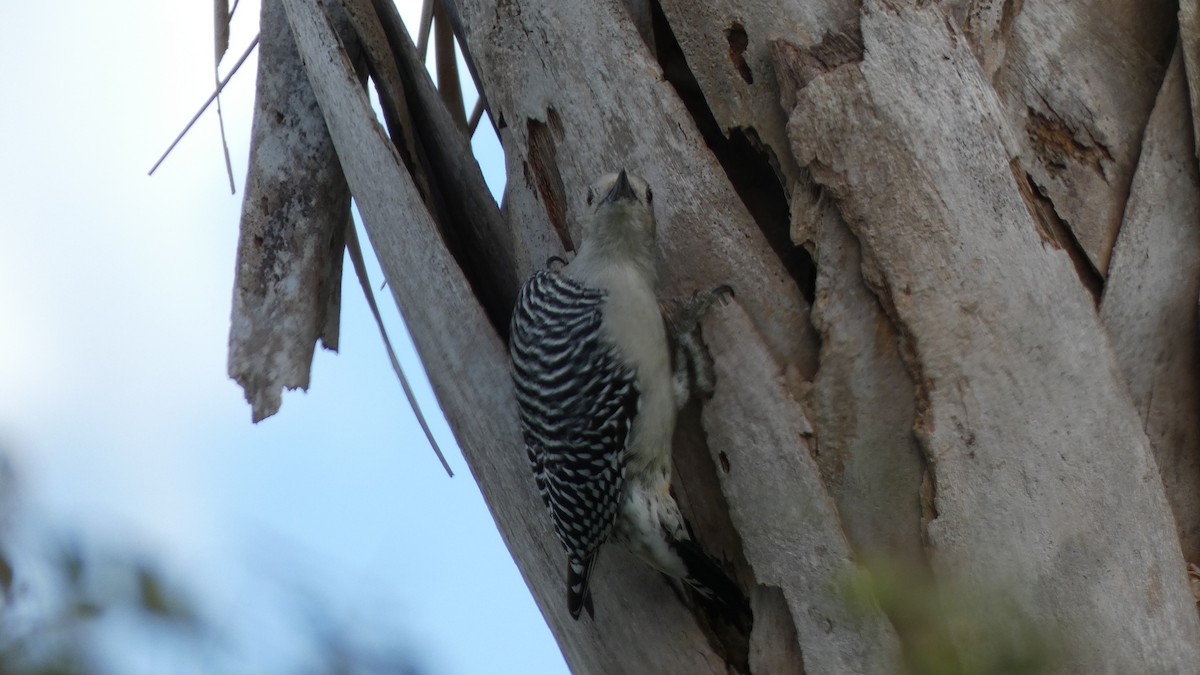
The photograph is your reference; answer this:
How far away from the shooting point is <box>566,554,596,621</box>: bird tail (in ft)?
8.82

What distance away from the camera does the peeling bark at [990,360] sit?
2.27 metres

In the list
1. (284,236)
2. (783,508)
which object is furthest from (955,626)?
(284,236)

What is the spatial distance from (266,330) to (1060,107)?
1954 mm

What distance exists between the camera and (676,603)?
8.82 feet

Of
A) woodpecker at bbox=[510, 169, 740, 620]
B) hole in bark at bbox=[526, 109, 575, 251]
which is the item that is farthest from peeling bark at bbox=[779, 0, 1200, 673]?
hole in bark at bbox=[526, 109, 575, 251]

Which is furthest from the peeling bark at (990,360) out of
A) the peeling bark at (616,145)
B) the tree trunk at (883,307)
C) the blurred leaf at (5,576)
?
the blurred leaf at (5,576)

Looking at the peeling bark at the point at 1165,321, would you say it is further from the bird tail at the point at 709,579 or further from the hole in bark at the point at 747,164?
the bird tail at the point at 709,579

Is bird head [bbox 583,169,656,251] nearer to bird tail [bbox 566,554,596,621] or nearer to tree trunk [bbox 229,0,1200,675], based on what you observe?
tree trunk [bbox 229,0,1200,675]

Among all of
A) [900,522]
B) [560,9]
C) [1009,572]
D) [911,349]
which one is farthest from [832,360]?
[560,9]

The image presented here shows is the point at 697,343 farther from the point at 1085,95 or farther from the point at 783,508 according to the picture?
the point at 1085,95

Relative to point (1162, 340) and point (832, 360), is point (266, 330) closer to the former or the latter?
point (832, 360)

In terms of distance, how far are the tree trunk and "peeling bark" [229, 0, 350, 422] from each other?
39 centimetres

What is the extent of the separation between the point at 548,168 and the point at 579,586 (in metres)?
0.96

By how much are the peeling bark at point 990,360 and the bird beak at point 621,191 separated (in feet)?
1.29
